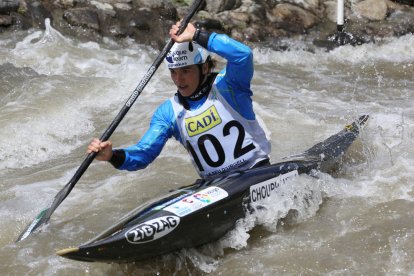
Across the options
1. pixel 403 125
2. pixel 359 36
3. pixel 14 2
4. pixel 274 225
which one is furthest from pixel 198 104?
pixel 359 36

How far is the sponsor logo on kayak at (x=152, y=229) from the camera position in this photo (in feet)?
11.7

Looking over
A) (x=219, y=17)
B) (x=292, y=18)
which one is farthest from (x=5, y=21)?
(x=292, y=18)

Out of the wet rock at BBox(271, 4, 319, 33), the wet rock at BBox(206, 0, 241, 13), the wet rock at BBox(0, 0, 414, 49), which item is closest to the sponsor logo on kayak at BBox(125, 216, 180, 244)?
the wet rock at BBox(0, 0, 414, 49)

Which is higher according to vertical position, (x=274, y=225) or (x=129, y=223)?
(x=129, y=223)

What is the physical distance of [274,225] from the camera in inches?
173

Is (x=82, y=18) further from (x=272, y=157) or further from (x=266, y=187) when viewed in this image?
(x=266, y=187)

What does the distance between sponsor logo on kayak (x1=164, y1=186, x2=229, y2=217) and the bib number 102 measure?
0.28 meters

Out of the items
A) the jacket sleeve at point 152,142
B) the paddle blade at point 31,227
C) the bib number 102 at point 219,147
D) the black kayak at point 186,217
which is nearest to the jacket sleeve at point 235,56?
the bib number 102 at point 219,147

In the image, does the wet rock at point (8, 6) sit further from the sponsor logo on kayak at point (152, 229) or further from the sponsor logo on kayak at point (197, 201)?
the sponsor logo on kayak at point (152, 229)

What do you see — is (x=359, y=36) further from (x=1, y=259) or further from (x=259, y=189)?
(x=1, y=259)

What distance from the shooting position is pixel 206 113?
4246 mm

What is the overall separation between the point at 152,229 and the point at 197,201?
1.39 feet

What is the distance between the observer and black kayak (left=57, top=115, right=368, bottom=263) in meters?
3.52

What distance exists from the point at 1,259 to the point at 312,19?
898cm
